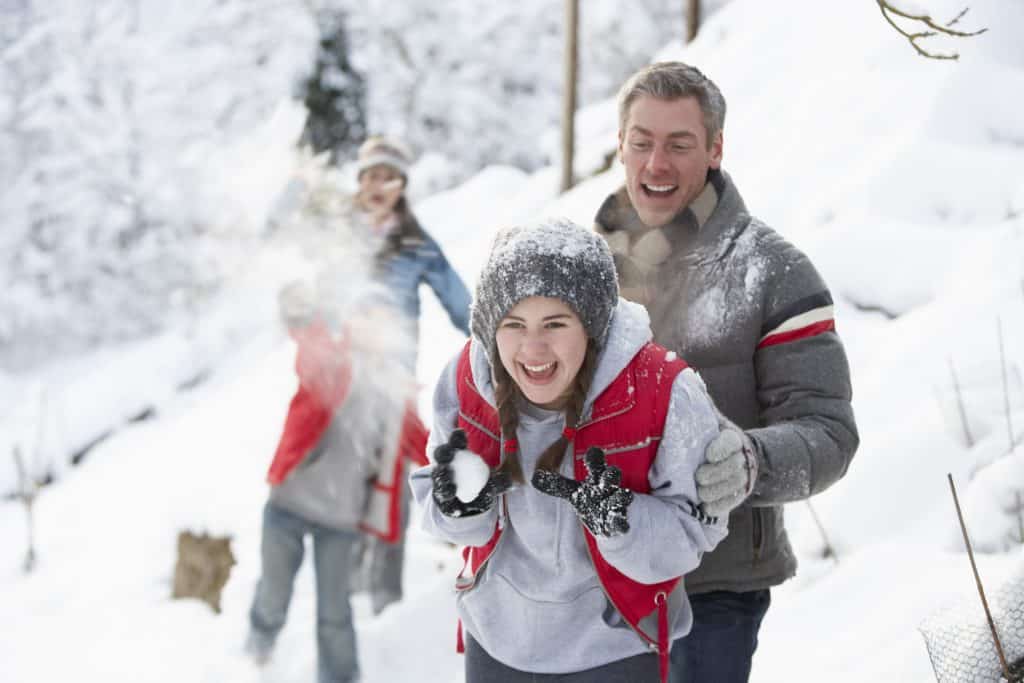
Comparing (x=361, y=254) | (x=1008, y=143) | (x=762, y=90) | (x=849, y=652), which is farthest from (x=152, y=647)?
(x=762, y=90)

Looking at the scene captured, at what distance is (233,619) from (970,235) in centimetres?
422

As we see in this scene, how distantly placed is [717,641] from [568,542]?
0.55 metres

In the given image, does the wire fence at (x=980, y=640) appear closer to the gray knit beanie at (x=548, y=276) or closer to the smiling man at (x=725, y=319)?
the smiling man at (x=725, y=319)

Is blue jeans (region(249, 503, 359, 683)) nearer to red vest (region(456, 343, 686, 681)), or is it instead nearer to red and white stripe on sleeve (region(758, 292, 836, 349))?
red vest (region(456, 343, 686, 681))

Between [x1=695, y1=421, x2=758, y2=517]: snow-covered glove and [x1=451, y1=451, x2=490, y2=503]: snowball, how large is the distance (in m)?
0.38

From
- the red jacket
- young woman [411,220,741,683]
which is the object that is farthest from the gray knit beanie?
the red jacket

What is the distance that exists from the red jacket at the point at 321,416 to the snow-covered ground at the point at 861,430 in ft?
2.36

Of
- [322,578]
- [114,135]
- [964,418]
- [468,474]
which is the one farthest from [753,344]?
[114,135]

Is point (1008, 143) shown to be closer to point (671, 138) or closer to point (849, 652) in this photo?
point (849, 652)

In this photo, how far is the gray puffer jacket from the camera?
1905 mm

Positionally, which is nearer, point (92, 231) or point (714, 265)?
point (714, 265)

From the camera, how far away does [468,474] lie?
1.67 metres

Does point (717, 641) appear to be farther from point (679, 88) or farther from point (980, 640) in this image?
point (679, 88)

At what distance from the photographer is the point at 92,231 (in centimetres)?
1577
